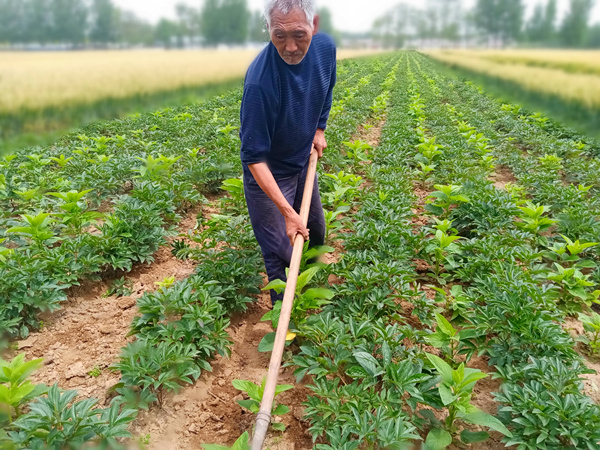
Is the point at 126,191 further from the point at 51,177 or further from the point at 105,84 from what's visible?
the point at 105,84

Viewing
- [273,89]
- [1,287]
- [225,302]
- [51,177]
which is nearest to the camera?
[273,89]

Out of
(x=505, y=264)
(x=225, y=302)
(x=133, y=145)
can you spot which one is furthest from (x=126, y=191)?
(x=505, y=264)

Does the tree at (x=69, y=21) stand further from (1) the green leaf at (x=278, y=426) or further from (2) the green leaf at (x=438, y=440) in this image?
(2) the green leaf at (x=438, y=440)

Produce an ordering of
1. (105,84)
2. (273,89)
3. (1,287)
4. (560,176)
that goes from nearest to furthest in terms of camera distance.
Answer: (273,89)
(1,287)
(105,84)
(560,176)

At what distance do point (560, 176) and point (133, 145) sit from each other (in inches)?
288

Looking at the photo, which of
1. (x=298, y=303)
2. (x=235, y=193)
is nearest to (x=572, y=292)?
(x=298, y=303)

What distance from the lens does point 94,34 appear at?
3172 millimetres

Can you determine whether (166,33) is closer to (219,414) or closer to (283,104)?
(283,104)

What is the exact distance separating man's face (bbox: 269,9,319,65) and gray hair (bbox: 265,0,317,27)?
0.05 feet

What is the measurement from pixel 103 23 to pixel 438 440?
3930mm

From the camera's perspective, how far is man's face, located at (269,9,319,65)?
1.92m

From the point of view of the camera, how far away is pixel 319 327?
94.0 inches

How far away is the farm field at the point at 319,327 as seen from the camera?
6.21 ft

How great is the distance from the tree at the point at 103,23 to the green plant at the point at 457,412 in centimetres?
357
